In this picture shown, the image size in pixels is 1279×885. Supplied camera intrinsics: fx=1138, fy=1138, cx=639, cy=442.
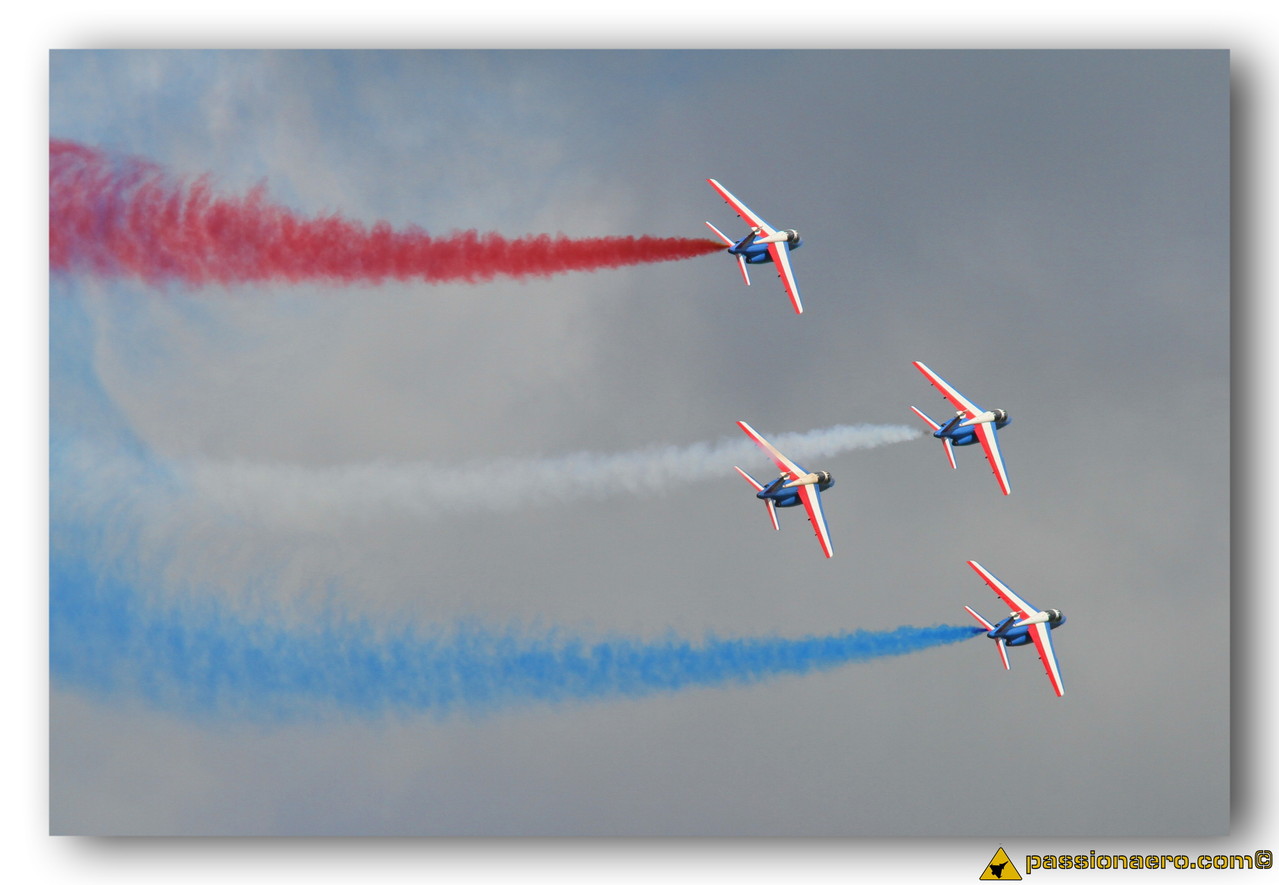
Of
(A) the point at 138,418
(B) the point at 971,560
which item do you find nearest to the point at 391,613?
(A) the point at 138,418

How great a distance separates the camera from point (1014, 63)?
→ 31.1 feet

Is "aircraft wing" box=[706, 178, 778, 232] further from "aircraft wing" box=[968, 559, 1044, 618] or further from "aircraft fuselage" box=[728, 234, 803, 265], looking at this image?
"aircraft wing" box=[968, 559, 1044, 618]

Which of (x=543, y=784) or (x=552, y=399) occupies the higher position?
(x=552, y=399)

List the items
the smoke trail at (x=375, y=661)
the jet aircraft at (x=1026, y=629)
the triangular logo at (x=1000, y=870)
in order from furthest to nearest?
the jet aircraft at (x=1026, y=629) < the smoke trail at (x=375, y=661) < the triangular logo at (x=1000, y=870)

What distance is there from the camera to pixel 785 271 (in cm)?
983

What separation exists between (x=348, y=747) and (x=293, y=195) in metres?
4.66

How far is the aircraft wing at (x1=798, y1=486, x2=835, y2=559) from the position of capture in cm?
966

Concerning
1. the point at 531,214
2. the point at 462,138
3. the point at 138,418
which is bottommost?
the point at 138,418

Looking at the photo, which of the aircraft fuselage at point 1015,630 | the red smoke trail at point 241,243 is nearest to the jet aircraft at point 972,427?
the aircraft fuselage at point 1015,630

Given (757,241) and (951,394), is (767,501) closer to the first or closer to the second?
(951,394)

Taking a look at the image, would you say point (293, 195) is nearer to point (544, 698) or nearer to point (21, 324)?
point (21, 324)

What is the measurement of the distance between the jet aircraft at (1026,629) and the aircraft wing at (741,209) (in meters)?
3.63

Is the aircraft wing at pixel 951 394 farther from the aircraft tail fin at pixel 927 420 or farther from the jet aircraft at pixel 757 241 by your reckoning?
the jet aircraft at pixel 757 241

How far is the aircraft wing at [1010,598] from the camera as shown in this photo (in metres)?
9.59
